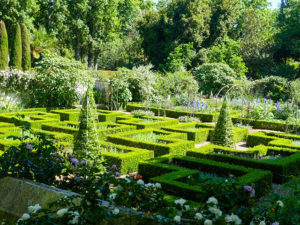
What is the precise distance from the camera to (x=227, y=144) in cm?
907

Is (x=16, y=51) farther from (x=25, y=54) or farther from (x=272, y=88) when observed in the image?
(x=272, y=88)

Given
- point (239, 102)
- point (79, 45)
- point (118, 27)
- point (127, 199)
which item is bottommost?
point (127, 199)

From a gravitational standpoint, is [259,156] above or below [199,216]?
below

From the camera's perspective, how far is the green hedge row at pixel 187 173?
5523 millimetres

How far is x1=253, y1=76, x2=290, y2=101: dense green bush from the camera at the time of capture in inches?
779

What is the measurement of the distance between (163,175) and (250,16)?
2764cm

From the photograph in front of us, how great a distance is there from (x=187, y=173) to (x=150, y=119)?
744 cm

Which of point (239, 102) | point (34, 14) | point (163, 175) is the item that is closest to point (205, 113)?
point (239, 102)

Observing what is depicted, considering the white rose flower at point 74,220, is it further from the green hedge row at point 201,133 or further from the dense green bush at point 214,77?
the dense green bush at point 214,77

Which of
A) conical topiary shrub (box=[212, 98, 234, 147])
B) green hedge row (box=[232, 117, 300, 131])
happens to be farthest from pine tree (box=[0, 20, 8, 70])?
conical topiary shrub (box=[212, 98, 234, 147])

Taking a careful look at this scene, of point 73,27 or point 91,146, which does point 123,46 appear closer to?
point 73,27

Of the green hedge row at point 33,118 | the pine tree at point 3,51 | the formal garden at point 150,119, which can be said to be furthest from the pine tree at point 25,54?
the green hedge row at point 33,118

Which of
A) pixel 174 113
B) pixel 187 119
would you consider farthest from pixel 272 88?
pixel 187 119

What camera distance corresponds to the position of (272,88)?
20453 millimetres
